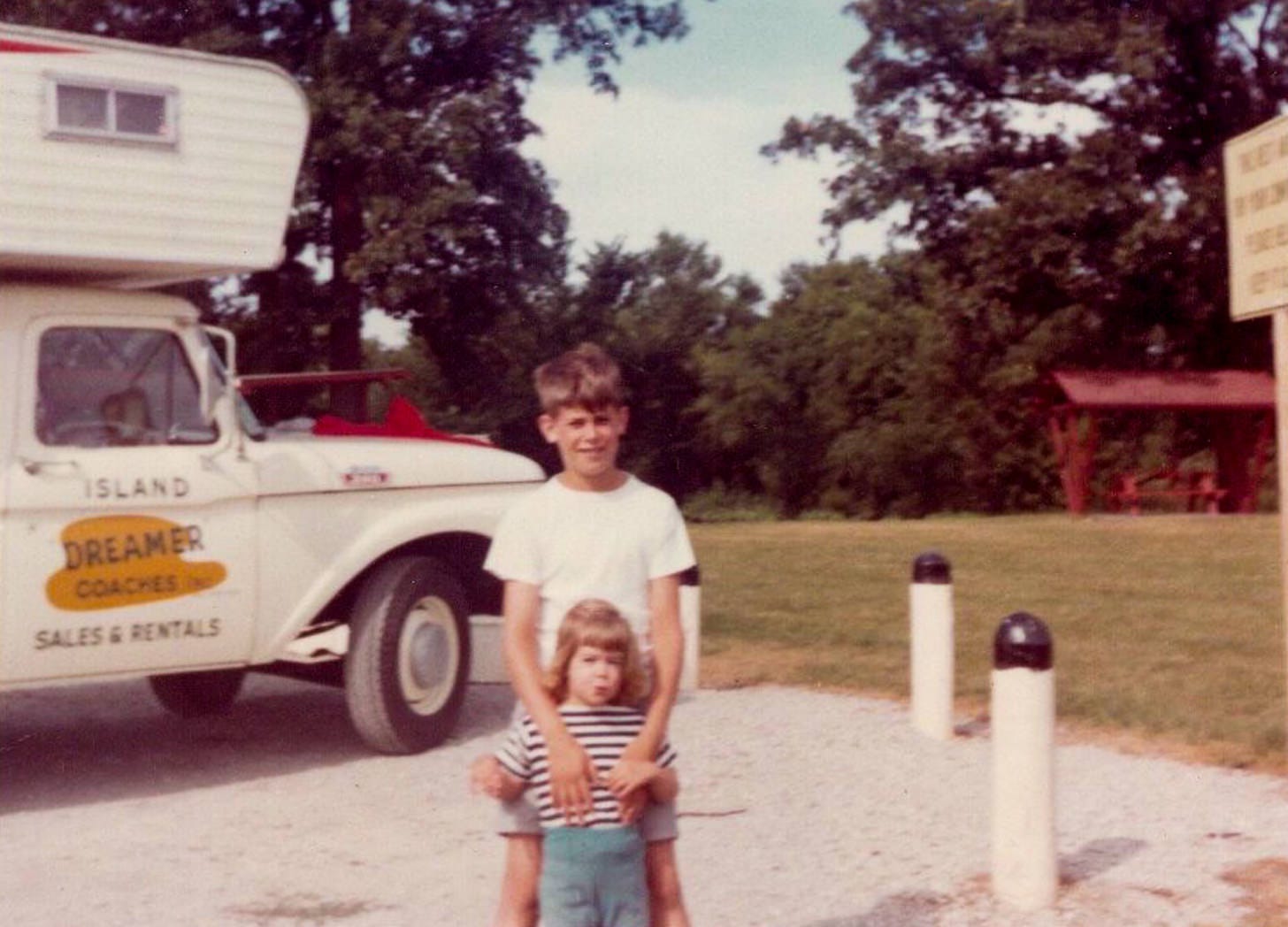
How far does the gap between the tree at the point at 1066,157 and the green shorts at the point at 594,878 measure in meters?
32.8

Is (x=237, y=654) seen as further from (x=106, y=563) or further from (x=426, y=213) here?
(x=426, y=213)

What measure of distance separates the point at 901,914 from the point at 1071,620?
337 inches

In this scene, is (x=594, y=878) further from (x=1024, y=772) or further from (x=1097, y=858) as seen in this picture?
(x=1097, y=858)

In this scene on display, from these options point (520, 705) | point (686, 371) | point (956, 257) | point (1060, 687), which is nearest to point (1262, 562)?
point (1060, 687)

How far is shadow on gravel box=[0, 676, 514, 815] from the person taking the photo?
798cm

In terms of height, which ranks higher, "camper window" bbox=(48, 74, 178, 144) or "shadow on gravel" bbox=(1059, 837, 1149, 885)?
"camper window" bbox=(48, 74, 178, 144)

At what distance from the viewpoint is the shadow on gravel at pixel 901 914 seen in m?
5.59

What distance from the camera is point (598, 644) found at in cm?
409

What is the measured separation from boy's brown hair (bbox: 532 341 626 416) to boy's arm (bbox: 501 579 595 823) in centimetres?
42

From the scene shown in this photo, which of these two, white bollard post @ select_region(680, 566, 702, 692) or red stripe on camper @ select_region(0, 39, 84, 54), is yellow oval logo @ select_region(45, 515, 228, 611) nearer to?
red stripe on camper @ select_region(0, 39, 84, 54)

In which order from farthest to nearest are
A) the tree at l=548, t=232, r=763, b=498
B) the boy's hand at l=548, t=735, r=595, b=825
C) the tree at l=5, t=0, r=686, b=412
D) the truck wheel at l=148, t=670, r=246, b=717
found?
the tree at l=548, t=232, r=763, b=498 → the tree at l=5, t=0, r=686, b=412 → the truck wheel at l=148, t=670, r=246, b=717 → the boy's hand at l=548, t=735, r=595, b=825

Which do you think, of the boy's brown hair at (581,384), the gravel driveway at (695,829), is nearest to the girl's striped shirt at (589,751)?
the boy's brown hair at (581,384)

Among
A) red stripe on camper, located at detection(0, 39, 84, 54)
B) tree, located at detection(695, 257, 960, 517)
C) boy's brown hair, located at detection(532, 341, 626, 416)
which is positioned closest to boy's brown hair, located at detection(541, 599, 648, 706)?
boy's brown hair, located at detection(532, 341, 626, 416)

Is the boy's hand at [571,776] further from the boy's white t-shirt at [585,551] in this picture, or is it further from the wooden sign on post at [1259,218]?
the wooden sign on post at [1259,218]
